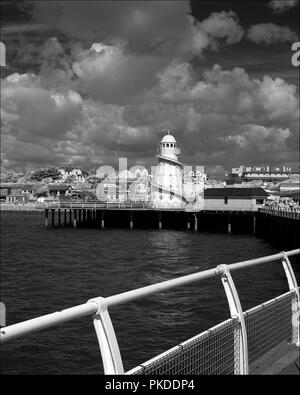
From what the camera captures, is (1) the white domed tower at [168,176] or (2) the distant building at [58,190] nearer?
(1) the white domed tower at [168,176]

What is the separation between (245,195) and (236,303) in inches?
2422

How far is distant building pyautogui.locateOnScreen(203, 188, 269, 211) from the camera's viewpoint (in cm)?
6425

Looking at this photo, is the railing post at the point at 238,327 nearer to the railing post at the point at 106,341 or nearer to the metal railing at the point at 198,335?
the metal railing at the point at 198,335

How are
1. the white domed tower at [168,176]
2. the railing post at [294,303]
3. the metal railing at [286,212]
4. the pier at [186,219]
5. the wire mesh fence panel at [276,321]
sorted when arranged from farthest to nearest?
1. the white domed tower at [168,176]
2. the pier at [186,219]
3. the metal railing at [286,212]
4. the railing post at [294,303]
5. the wire mesh fence panel at [276,321]

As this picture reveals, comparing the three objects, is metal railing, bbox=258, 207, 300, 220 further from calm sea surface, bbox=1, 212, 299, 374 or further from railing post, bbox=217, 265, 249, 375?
railing post, bbox=217, 265, 249, 375

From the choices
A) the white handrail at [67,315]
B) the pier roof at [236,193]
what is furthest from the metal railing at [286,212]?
the white handrail at [67,315]

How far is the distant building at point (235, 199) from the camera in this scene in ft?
211

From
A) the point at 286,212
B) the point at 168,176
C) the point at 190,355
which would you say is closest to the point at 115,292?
the point at 190,355

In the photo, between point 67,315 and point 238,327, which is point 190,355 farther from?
point 67,315

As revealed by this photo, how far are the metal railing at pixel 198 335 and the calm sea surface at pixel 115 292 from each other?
7042mm

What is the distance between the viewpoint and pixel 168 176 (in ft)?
255

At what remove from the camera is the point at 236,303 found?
453 centimetres

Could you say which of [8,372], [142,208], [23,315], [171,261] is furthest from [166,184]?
[8,372]
